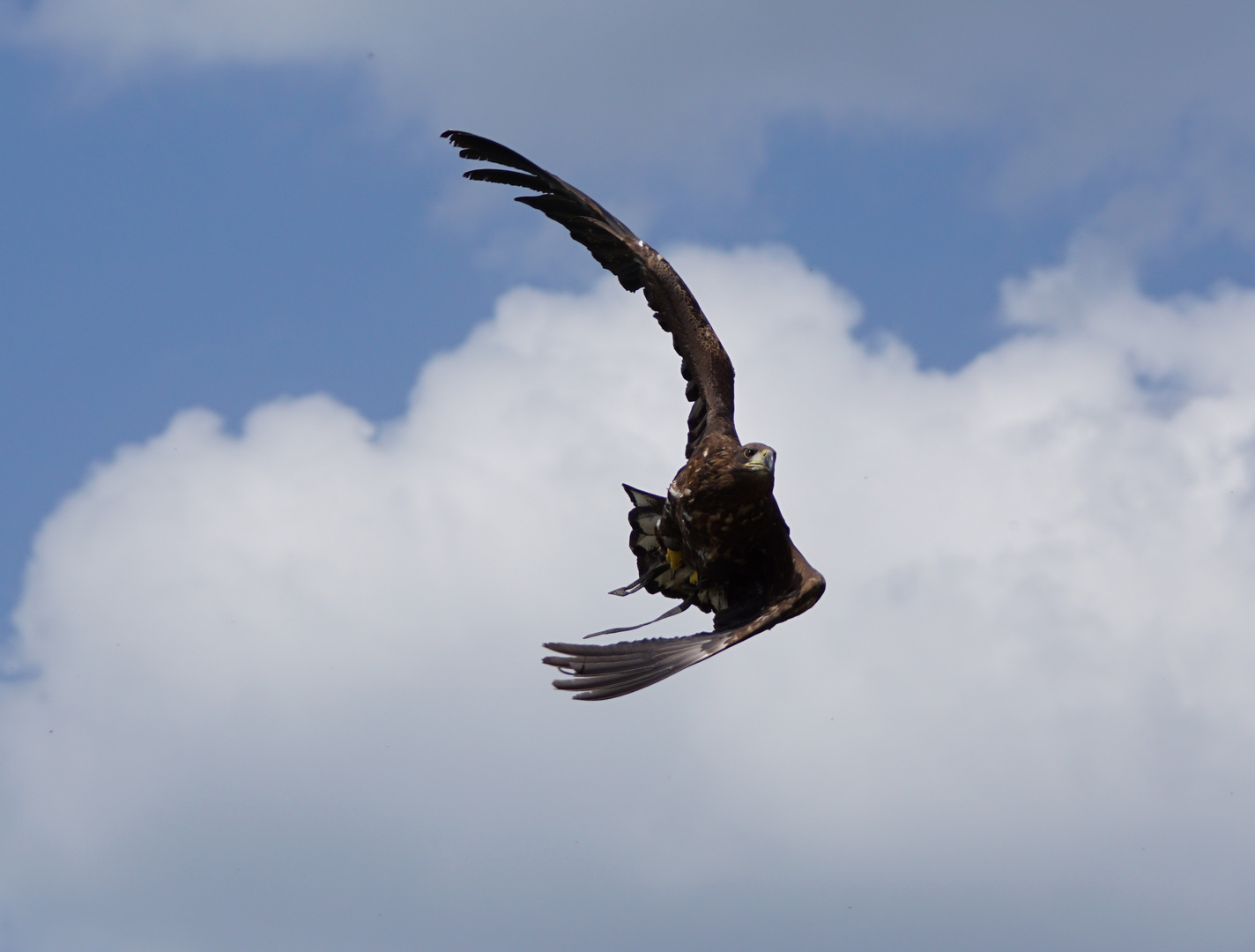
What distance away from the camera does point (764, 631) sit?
35.6ft

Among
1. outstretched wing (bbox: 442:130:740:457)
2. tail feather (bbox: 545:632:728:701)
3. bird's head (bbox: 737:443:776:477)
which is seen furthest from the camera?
outstretched wing (bbox: 442:130:740:457)

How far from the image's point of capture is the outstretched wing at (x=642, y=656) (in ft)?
31.2

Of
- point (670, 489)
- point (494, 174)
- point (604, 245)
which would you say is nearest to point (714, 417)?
point (670, 489)

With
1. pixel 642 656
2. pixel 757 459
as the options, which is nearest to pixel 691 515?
pixel 757 459

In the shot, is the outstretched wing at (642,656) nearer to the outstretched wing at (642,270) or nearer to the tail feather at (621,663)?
the tail feather at (621,663)

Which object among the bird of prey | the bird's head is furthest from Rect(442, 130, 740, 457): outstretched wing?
the bird's head

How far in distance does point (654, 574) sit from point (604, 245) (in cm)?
261

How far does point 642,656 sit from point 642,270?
12.2 feet

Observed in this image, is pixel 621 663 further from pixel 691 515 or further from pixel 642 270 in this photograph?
pixel 642 270

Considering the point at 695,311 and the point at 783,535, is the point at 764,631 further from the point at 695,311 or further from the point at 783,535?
the point at 695,311

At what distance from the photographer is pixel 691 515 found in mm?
11336

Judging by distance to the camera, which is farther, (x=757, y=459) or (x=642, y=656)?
(x=757, y=459)

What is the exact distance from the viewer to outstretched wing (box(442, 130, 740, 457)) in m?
12.2

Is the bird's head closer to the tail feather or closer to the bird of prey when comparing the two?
the bird of prey
